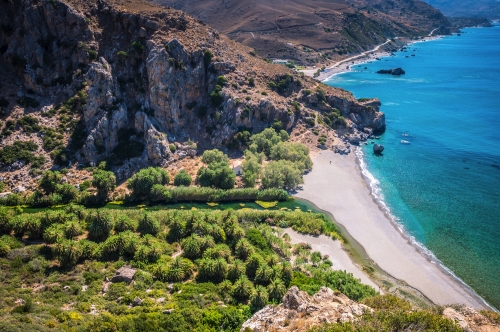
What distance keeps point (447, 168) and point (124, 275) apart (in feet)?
274

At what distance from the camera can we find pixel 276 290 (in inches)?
1777

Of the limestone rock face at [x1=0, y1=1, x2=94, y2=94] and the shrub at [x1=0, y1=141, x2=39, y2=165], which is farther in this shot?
the limestone rock face at [x1=0, y1=1, x2=94, y2=94]

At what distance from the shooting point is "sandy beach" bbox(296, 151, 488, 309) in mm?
53434

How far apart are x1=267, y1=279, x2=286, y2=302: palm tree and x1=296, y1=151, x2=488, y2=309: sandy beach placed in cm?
1637

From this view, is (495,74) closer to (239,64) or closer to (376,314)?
(239,64)

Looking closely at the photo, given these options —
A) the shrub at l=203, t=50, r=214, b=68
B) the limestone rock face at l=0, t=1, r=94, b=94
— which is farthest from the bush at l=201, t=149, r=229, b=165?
the limestone rock face at l=0, t=1, r=94, b=94

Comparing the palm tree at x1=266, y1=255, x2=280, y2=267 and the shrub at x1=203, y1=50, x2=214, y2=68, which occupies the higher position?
the shrub at x1=203, y1=50, x2=214, y2=68

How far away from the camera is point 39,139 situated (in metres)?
83.4

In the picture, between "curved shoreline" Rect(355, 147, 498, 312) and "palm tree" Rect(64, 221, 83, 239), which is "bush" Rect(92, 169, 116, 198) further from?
"curved shoreline" Rect(355, 147, 498, 312)

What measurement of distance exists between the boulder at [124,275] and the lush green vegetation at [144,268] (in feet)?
3.43

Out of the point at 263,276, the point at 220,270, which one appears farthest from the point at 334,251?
the point at 220,270

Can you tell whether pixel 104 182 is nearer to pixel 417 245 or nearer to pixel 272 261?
pixel 272 261

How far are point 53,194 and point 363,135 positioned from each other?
89881 millimetres

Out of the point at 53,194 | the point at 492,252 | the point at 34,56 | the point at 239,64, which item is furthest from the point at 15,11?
the point at 492,252
